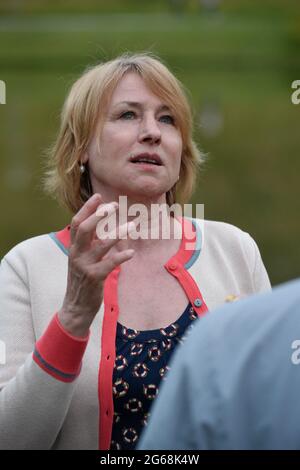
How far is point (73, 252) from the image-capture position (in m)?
2.25

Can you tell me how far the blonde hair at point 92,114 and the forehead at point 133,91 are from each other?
0.04 ft

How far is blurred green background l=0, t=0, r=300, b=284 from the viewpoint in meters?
9.29

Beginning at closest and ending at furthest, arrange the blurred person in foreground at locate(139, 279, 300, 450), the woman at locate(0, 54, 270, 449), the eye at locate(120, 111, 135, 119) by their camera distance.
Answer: the blurred person in foreground at locate(139, 279, 300, 450) → the woman at locate(0, 54, 270, 449) → the eye at locate(120, 111, 135, 119)

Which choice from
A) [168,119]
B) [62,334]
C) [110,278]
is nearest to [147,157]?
[168,119]

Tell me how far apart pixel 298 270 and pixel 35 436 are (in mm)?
4832

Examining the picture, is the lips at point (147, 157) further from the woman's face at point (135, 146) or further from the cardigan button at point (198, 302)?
the cardigan button at point (198, 302)

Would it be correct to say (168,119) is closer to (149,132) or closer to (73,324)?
(149,132)

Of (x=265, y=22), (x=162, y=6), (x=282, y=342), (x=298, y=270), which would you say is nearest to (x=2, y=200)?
(x=298, y=270)

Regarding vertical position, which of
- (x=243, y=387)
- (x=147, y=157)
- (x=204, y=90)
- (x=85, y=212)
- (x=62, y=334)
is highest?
(x=204, y=90)

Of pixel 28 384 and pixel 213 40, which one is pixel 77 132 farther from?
pixel 213 40

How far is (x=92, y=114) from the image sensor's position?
2.74 metres

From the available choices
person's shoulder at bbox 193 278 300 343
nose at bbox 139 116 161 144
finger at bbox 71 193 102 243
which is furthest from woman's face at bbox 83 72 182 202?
person's shoulder at bbox 193 278 300 343

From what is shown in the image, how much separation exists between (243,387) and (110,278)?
1.42 m

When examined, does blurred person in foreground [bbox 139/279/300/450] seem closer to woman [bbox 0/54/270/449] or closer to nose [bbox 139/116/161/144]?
woman [bbox 0/54/270/449]
